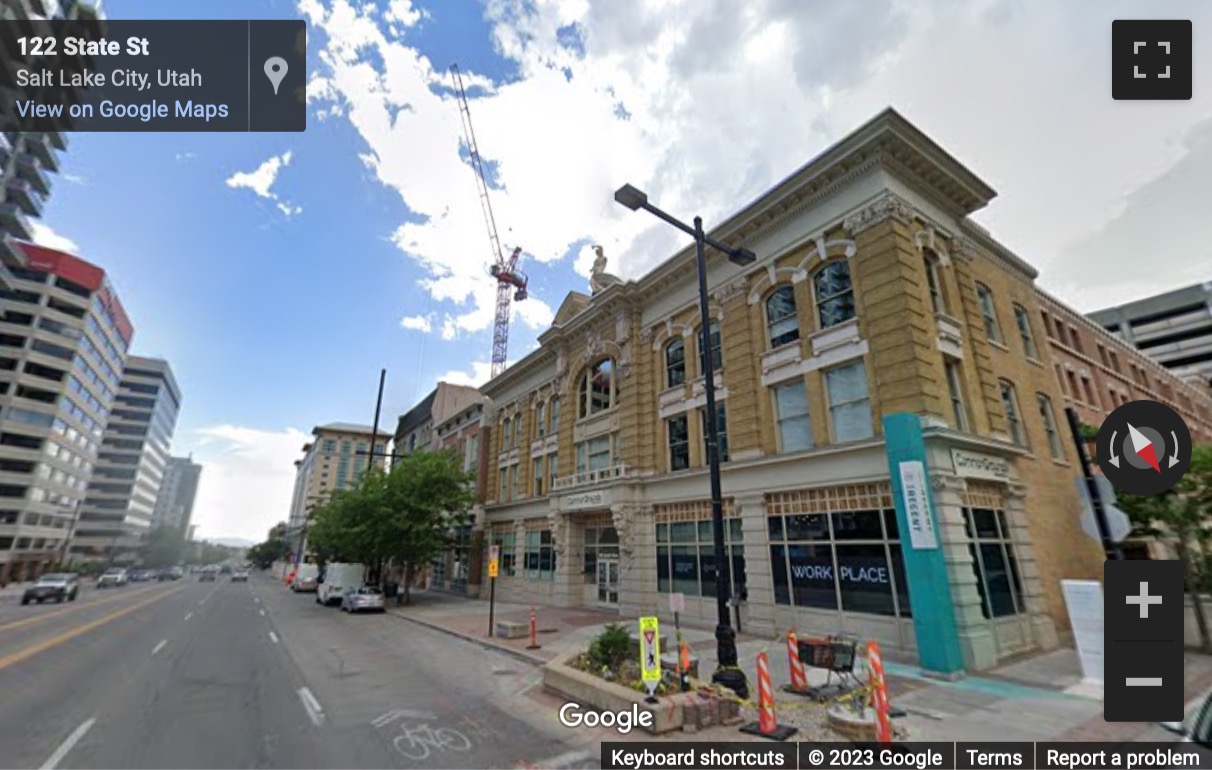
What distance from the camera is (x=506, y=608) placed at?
25969 mm

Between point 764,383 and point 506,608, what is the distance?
57.7ft

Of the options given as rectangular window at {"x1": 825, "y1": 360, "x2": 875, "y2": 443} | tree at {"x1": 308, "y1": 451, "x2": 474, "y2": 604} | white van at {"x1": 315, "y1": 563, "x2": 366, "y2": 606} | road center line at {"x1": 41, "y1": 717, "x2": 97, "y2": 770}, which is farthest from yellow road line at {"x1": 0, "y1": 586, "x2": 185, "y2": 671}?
rectangular window at {"x1": 825, "y1": 360, "x2": 875, "y2": 443}

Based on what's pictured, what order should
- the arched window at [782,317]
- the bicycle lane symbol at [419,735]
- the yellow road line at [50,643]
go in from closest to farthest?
the bicycle lane symbol at [419,735] < the yellow road line at [50,643] < the arched window at [782,317]

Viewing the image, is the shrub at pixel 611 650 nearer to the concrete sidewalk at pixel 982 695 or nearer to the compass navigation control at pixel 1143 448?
A: the concrete sidewalk at pixel 982 695

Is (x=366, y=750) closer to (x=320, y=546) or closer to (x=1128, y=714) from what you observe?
(x=1128, y=714)

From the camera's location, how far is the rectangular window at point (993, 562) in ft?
42.7

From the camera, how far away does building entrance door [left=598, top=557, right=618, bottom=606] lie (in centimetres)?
2350

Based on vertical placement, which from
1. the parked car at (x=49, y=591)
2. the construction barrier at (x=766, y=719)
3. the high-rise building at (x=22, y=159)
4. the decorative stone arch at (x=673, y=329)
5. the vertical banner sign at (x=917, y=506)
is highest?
the high-rise building at (x=22, y=159)

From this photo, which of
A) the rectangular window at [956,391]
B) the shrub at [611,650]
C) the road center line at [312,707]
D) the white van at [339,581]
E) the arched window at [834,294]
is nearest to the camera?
the road center line at [312,707]

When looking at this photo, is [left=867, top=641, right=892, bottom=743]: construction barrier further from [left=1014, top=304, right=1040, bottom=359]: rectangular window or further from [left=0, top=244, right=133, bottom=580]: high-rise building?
[left=0, top=244, right=133, bottom=580]: high-rise building

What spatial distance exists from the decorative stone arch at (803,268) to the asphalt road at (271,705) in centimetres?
1410

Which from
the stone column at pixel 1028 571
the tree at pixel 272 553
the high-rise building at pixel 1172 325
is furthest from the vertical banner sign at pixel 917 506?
the tree at pixel 272 553

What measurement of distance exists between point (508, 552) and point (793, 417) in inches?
825

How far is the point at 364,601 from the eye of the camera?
87.0 ft
